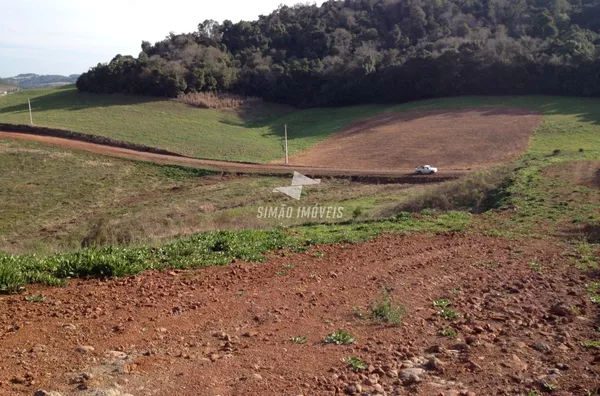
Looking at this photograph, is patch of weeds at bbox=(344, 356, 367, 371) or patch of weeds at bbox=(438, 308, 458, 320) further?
patch of weeds at bbox=(438, 308, 458, 320)

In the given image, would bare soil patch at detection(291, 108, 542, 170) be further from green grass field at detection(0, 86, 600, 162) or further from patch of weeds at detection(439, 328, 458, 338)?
patch of weeds at detection(439, 328, 458, 338)

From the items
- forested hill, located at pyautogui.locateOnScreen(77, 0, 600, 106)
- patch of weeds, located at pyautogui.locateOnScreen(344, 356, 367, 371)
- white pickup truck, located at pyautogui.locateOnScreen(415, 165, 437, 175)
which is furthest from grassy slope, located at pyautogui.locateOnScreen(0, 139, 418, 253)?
forested hill, located at pyautogui.locateOnScreen(77, 0, 600, 106)

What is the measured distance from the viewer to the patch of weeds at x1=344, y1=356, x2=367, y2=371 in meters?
5.25

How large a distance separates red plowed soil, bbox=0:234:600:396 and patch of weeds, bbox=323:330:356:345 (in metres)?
0.08

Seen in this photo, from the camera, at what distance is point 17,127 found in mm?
42188

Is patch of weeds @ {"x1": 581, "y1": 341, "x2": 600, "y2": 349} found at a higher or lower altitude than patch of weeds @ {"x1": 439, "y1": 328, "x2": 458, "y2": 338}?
lower

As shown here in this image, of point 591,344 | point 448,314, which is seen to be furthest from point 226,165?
point 591,344

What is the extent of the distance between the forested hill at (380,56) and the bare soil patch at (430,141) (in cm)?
691

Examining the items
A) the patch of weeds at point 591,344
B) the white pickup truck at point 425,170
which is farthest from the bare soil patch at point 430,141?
the patch of weeds at point 591,344

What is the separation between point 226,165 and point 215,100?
2451cm

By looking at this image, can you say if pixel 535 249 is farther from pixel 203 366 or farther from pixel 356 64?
pixel 356 64

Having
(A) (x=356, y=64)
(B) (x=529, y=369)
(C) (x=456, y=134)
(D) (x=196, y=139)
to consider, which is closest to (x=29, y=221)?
(D) (x=196, y=139)

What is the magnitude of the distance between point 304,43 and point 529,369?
74.8 meters

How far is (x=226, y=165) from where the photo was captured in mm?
36688
